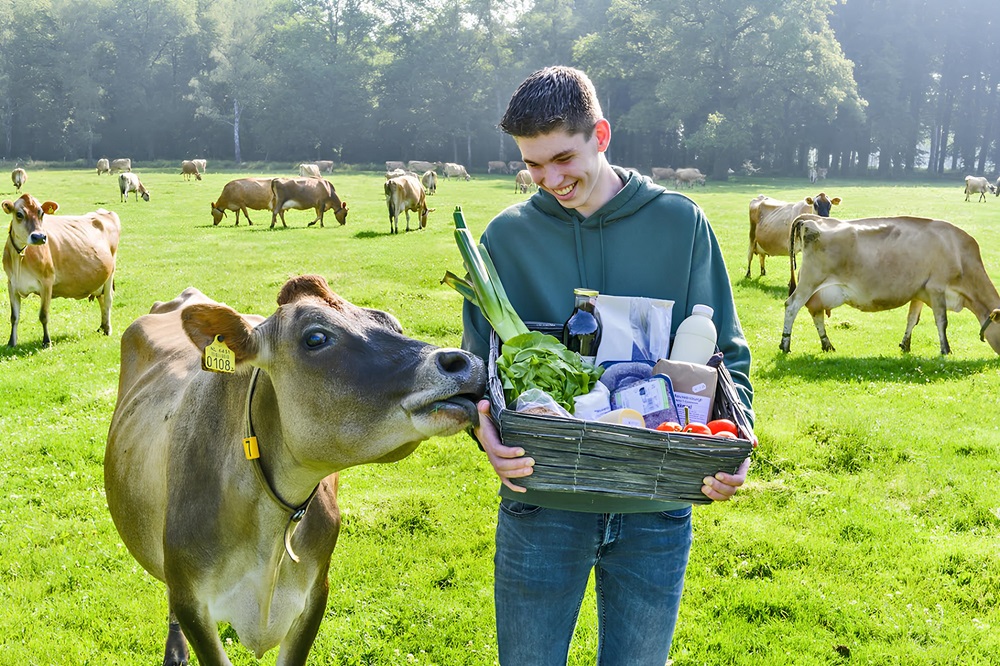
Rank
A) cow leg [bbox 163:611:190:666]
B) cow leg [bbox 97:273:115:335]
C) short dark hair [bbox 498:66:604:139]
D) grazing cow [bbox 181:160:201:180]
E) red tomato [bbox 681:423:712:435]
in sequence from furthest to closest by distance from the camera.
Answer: grazing cow [bbox 181:160:201:180]
cow leg [bbox 97:273:115:335]
cow leg [bbox 163:611:190:666]
short dark hair [bbox 498:66:604:139]
red tomato [bbox 681:423:712:435]

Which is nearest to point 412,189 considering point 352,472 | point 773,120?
point 352,472

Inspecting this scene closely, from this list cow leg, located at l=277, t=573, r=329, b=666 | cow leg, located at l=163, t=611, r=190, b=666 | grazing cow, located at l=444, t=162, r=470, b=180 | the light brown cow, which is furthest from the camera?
the light brown cow

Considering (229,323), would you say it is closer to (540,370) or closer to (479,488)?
(540,370)

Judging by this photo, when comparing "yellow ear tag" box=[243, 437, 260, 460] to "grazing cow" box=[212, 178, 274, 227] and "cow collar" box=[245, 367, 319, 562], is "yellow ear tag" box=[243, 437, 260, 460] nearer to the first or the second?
"cow collar" box=[245, 367, 319, 562]

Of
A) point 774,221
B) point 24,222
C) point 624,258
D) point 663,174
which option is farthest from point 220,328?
point 663,174

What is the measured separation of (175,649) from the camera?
4.27 m

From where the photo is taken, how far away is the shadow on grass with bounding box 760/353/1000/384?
9.70 metres

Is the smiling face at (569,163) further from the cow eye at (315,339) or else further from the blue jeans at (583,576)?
the blue jeans at (583,576)

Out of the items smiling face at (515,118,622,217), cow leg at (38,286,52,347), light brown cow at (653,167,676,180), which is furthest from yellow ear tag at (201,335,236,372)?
light brown cow at (653,167,676,180)

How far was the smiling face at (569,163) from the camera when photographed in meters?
2.47

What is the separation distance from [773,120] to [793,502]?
201 ft

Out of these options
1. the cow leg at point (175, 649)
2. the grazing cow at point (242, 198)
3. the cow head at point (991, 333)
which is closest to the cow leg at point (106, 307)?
the cow leg at point (175, 649)

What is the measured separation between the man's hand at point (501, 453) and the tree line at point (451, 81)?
65370 millimetres

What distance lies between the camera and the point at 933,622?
471 cm
